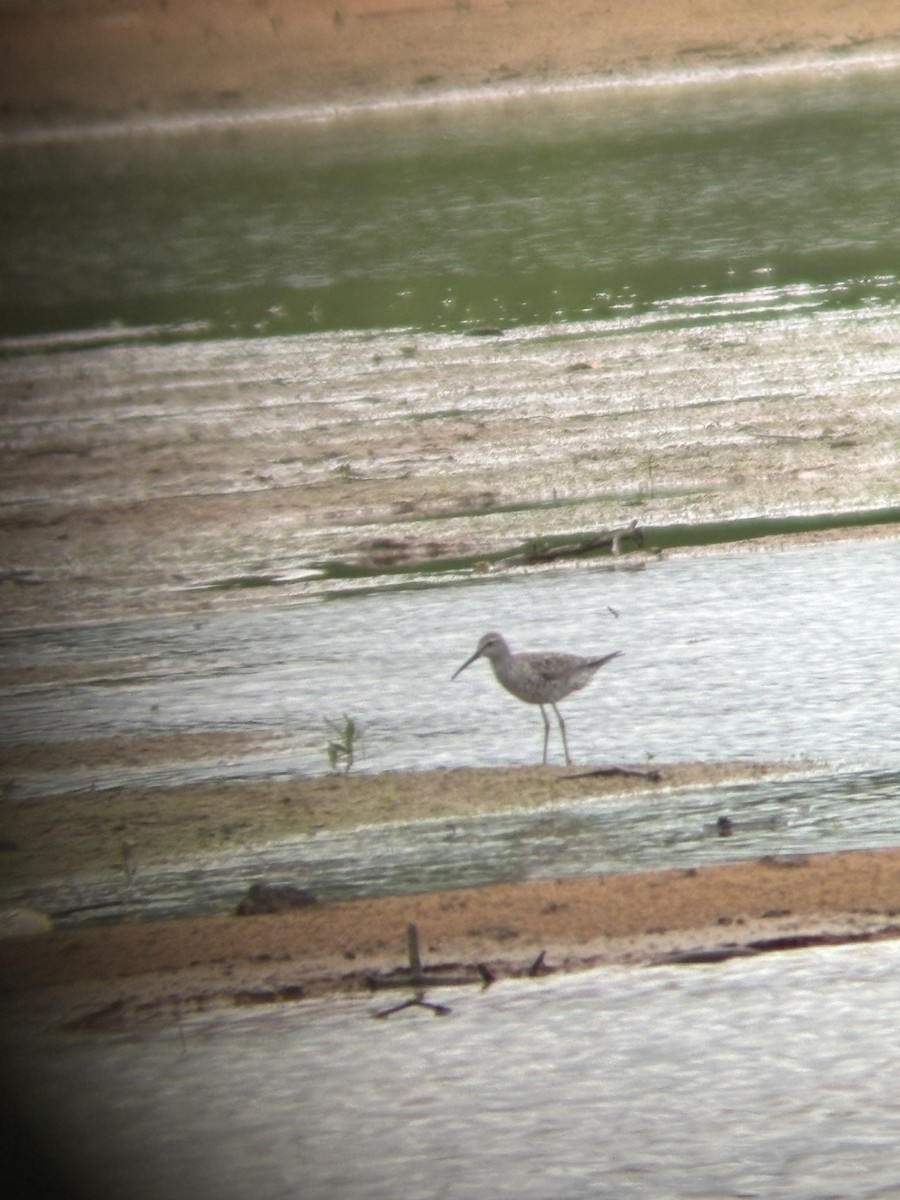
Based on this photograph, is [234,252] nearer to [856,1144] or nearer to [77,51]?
[77,51]

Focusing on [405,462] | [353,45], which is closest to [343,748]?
[405,462]

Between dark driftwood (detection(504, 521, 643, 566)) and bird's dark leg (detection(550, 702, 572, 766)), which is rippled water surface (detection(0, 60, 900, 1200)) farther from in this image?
dark driftwood (detection(504, 521, 643, 566))

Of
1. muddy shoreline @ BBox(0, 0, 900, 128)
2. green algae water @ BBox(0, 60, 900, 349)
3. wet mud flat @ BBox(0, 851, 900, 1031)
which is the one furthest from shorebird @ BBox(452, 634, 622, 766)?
muddy shoreline @ BBox(0, 0, 900, 128)

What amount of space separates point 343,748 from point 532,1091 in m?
3.49

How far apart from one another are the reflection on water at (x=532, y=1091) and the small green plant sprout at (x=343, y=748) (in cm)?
266

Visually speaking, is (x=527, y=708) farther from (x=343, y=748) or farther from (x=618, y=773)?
(x=618, y=773)

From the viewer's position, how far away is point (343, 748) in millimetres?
8773

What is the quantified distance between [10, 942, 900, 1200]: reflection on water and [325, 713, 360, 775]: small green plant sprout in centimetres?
266

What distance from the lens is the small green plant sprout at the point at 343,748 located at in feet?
28.6

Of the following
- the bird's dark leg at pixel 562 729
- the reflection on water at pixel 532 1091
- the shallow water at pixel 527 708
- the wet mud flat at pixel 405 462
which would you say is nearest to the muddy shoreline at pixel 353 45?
the wet mud flat at pixel 405 462

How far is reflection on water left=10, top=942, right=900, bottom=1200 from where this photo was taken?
4.78 metres

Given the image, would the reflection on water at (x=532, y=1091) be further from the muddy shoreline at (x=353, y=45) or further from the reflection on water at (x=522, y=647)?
the muddy shoreline at (x=353, y=45)

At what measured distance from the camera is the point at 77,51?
40.8 metres

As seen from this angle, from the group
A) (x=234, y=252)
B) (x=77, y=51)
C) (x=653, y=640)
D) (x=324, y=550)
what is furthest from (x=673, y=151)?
(x=653, y=640)
